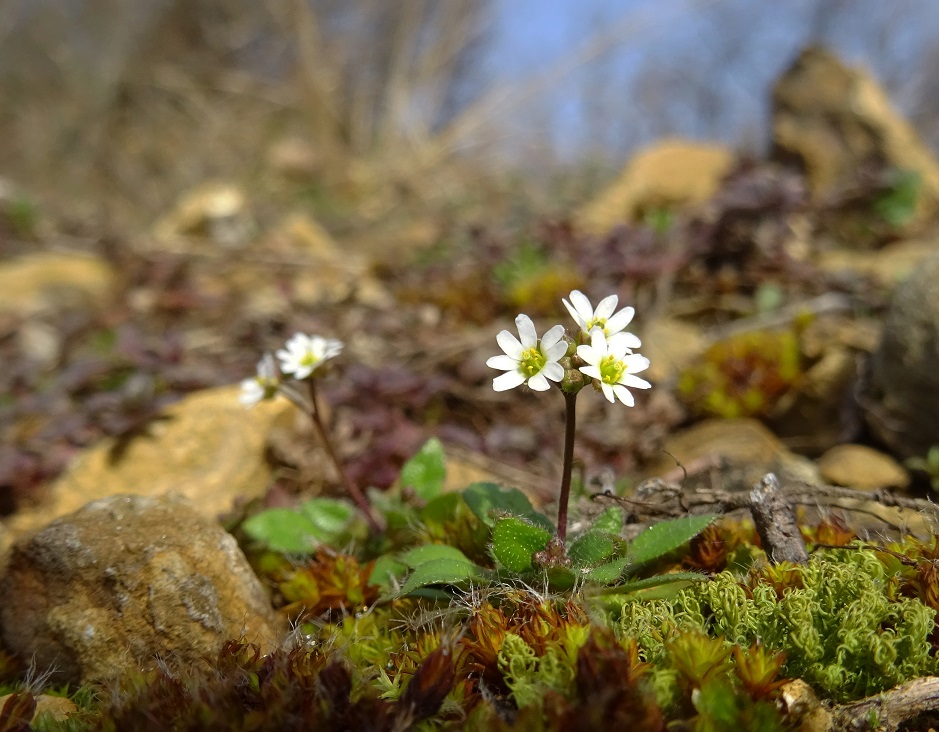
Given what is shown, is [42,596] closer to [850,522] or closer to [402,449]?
[402,449]

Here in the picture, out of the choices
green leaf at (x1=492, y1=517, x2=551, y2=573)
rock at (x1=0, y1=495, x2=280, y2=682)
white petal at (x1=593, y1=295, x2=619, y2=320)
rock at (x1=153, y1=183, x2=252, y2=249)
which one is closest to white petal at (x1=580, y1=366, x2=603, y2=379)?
white petal at (x1=593, y1=295, x2=619, y2=320)

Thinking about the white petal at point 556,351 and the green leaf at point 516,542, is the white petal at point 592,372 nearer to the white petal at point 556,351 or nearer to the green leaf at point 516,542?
the white petal at point 556,351

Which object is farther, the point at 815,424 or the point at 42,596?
the point at 815,424

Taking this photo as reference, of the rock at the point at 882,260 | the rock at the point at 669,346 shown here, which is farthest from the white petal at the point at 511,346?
the rock at the point at 882,260

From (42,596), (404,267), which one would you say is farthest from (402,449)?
(404,267)

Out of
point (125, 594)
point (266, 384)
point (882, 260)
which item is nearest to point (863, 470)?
point (266, 384)

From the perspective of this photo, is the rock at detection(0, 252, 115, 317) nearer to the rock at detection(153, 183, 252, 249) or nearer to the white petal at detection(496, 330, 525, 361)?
the rock at detection(153, 183, 252, 249)
